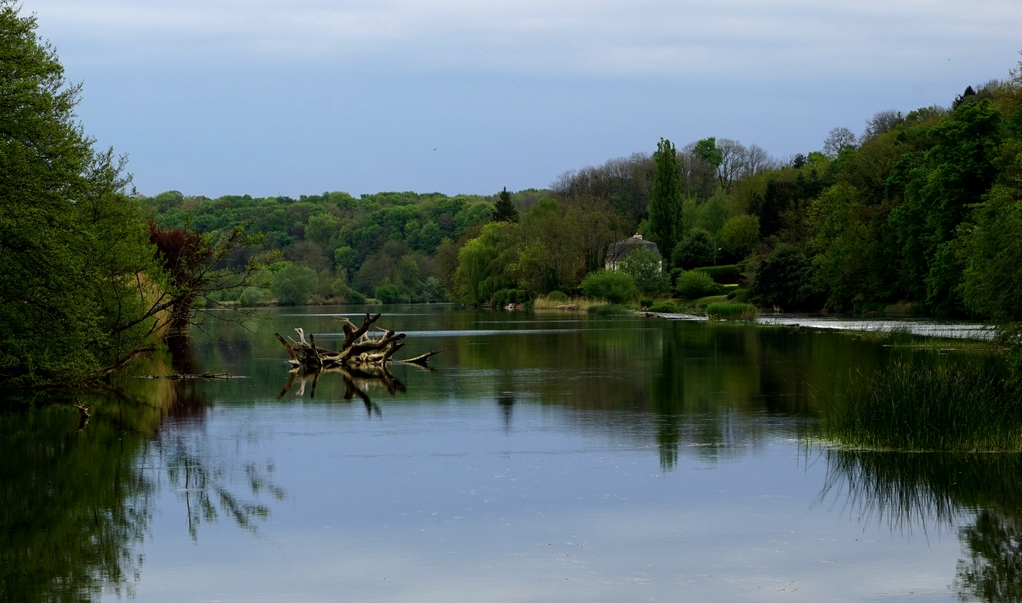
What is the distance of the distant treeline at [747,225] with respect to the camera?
169 feet

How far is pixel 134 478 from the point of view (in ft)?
47.1

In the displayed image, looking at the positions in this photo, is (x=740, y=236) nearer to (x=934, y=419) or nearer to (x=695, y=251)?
(x=695, y=251)

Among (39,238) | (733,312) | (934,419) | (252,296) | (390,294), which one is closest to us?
(934,419)

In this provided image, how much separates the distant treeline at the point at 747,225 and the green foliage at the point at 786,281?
132 millimetres

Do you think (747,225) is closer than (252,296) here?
Yes

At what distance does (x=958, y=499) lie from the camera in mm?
12695

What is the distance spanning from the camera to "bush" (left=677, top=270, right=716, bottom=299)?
276 feet

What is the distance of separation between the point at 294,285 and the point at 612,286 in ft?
163

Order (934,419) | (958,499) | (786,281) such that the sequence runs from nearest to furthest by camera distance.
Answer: (958,499), (934,419), (786,281)

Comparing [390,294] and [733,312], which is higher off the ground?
[390,294]

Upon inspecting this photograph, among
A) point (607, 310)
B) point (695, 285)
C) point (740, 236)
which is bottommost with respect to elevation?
point (607, 310)

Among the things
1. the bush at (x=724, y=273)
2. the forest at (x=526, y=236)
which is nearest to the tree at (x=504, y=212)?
the forest at (x=526, y=236)

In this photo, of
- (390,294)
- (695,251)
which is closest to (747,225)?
(695,251)

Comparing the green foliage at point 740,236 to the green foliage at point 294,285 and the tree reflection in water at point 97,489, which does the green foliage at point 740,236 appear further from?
the tree reflection in water at point 97,489
